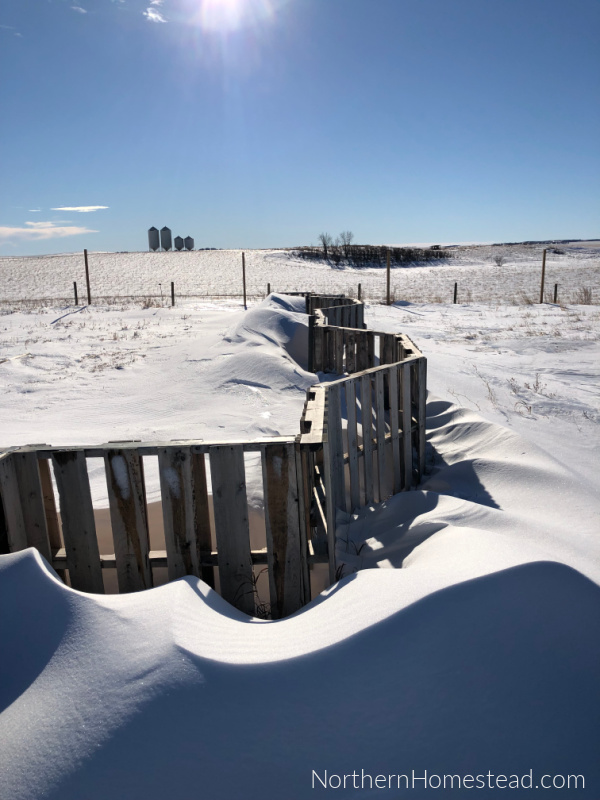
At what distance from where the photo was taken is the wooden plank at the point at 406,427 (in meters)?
5.33

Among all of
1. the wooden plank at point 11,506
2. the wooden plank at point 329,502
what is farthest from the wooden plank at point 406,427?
the wooden plank at point 11,506

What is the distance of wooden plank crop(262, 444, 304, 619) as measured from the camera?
310 centimetres

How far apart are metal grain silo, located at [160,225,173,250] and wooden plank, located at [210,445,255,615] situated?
9311 cm

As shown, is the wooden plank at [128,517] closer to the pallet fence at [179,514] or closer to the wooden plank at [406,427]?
the pallet fence at [179,514]

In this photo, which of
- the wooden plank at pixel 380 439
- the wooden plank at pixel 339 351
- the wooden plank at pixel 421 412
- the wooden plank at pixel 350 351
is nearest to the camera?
the wooden plank at pixel 380 439

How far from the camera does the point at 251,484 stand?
516 centimetres

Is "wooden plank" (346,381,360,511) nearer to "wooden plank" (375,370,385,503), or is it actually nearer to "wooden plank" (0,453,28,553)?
"wooden plank" (375,370,385,503)

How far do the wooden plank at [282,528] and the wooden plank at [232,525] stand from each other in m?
0.13

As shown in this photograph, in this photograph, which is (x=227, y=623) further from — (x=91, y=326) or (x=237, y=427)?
(x=91, y=326)

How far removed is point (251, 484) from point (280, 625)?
2.54 metres

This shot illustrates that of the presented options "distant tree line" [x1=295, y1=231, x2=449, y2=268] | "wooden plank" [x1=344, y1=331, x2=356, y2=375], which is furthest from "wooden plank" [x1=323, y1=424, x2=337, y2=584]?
"distant tree line" [x1=295, y1=231, x2=449, y2=268]

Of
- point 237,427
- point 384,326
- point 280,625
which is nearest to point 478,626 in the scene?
point 280,625

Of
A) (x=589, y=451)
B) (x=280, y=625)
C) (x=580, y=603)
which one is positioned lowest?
(x=589, y=451)

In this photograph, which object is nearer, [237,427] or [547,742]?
[547,742]
